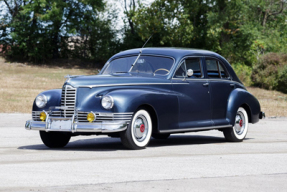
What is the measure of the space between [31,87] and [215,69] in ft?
79.2

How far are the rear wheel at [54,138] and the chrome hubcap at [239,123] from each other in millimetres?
3753

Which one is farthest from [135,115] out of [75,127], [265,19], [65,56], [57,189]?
[265,19]

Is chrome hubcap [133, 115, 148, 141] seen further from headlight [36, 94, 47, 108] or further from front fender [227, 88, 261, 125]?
front fender [227, 88, 261, 125]

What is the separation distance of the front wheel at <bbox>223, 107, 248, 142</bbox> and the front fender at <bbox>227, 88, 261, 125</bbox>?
0.53 feet

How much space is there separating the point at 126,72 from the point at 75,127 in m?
2.06

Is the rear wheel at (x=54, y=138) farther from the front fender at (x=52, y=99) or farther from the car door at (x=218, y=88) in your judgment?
the car door at (x=218, y=88)

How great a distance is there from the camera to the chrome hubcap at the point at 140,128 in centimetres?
953

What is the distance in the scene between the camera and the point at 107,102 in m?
9.20

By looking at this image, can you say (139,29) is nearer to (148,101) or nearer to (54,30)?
(54,30)

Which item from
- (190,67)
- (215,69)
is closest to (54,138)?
(190,67)

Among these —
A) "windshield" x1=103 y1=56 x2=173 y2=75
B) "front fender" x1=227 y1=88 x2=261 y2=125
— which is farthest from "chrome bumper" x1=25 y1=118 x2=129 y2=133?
"front fender" x1=227 y1=88 x2=261 y2=125

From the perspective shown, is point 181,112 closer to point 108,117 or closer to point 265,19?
point 108,117

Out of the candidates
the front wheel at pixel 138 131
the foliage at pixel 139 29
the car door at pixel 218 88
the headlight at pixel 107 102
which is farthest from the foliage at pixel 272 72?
the headlight at pixel 107 102

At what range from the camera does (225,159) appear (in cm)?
866
